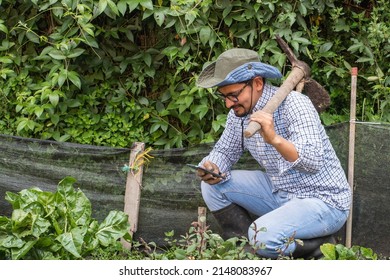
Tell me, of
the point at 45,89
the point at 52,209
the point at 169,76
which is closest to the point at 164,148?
the point at 169,76

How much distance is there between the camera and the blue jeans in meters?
4.91

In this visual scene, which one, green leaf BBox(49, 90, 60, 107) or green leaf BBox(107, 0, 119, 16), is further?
green leaf BBox(49, 90, 60, 107)

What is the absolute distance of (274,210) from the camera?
16.5ft

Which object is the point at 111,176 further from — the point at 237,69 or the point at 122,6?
the point at 237,69

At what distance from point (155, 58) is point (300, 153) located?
1655 millimetres

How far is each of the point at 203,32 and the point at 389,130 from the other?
4.18ft

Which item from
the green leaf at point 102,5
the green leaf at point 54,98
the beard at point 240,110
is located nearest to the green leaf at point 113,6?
the green leaf at point 102,5

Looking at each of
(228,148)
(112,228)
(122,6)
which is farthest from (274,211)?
(122,6)

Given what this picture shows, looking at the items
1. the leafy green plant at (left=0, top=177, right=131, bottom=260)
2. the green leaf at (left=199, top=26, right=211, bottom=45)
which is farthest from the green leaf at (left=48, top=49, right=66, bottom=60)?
the leafy green plant at (left=0, top=177, right=131, bottom=260)

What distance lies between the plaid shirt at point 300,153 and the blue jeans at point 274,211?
0.06 metres

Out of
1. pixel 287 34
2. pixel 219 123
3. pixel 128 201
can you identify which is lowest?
pixel 128 201

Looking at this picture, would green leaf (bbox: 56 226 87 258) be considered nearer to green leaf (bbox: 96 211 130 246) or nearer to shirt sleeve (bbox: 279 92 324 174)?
green leaf (bbox: 96 211 130 246)

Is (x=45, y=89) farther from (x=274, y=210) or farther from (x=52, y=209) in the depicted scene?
(x=274, y=210)

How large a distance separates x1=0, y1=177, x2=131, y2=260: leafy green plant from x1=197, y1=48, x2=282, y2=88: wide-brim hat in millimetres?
942
